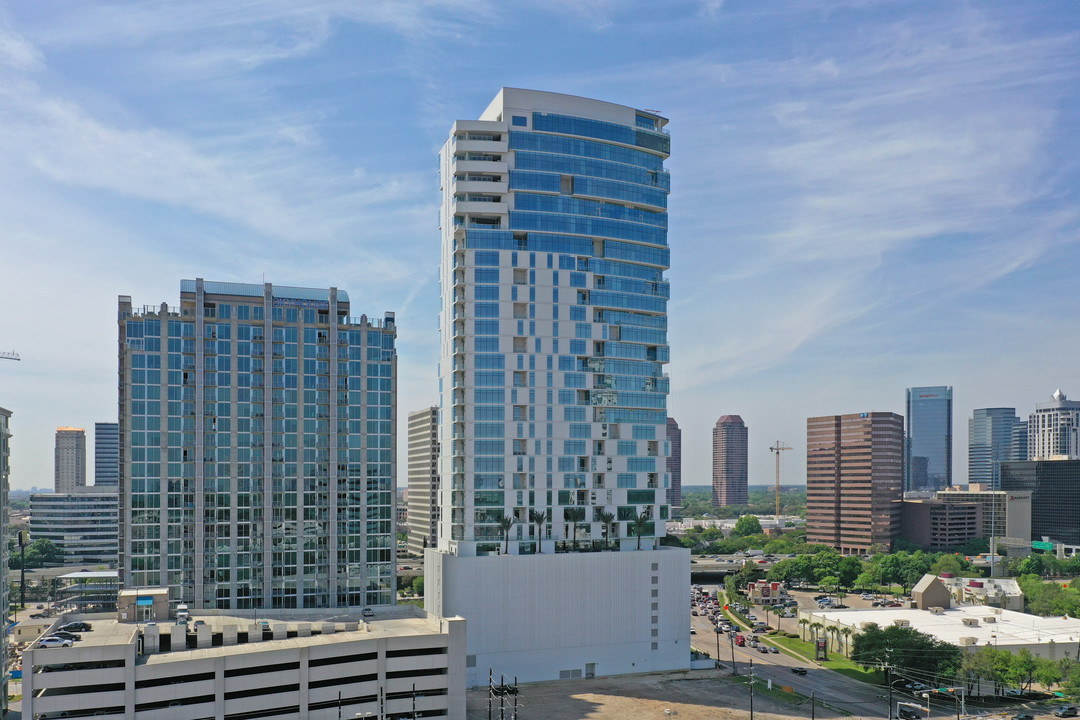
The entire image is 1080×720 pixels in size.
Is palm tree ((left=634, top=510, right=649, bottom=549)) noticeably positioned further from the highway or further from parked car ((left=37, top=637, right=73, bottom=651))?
parked car ((left=37, top=637, right=73, bottom=651))

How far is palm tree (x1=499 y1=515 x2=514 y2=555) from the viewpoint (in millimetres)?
153250

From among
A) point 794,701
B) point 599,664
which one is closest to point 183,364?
point 599,664

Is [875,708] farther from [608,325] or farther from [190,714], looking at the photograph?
[190,714]

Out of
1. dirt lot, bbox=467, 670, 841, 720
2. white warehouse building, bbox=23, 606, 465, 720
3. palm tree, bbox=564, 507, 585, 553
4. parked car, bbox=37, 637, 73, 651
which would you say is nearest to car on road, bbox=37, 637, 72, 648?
parked car, bbox=37, 637, 73, 651

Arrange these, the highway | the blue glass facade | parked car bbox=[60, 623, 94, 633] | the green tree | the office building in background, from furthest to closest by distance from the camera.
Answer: the blue glass facade, the office building in background, the green tree, the highway, parked car bbox=[60, 623, 94, 633]

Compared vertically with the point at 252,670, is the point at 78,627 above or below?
above

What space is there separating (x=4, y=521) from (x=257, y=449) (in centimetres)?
4370

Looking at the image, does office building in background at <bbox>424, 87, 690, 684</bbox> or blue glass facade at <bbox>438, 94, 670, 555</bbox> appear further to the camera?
blue glass facade at <bbox>438, 94, 670, 555</bbox>

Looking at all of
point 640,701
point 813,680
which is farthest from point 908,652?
point 640,701

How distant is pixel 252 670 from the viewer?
11325cm

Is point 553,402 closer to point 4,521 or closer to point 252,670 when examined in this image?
point 252,670

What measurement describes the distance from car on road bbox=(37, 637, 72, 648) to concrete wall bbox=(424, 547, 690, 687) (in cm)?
5825

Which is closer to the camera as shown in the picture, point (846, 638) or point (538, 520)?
point (538, 520)

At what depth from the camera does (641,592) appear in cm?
15712
